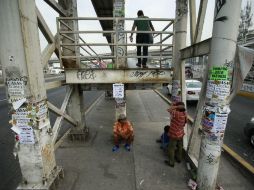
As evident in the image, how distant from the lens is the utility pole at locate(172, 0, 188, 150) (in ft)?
15.8

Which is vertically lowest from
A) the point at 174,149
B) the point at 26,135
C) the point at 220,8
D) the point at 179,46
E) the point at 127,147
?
the point at 127,147

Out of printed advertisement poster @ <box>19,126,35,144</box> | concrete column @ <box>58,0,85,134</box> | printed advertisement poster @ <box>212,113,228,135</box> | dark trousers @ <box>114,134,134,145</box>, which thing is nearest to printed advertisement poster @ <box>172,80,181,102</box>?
dark trousers @ <box>114,134,134,145</box>

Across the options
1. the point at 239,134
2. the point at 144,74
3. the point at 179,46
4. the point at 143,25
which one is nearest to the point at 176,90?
the point at 144,74

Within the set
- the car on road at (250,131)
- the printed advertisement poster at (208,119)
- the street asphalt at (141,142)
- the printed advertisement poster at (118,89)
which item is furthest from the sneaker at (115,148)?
the car on road at (250,131)

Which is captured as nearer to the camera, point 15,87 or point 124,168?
point 15,87

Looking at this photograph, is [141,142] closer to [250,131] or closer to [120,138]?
[120,138]

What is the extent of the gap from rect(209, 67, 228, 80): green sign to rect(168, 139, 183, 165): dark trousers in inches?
78.6

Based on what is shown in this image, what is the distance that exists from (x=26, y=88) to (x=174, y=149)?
3.46 meters

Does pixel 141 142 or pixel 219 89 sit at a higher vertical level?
pixel 219 89

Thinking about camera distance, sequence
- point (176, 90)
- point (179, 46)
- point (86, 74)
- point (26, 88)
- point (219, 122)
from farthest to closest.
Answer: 1. point (176, 90)
2. point (179, 46)
3. point (86, 74)
4. point (219, 122)
5. point (26, 88)

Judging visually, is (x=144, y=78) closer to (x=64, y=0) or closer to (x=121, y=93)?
(x=121, y=93)

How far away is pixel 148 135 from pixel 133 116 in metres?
2.65

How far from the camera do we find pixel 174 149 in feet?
14.9

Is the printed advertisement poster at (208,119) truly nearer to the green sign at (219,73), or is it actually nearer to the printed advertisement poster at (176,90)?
the green sign at (219,73)
